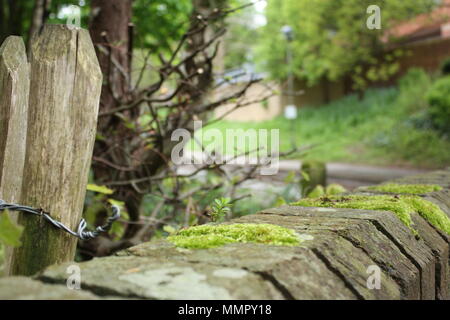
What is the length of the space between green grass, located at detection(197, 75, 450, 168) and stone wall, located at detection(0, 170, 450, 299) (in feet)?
30.9

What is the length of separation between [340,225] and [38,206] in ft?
3.98

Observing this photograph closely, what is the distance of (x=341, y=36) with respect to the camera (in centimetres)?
2511

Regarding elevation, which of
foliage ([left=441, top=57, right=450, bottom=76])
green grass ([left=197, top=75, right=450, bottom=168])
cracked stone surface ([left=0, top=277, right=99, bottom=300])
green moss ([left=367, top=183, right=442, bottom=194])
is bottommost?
cracked stone surface ([left=0, top=277, right=99, bottom=300])

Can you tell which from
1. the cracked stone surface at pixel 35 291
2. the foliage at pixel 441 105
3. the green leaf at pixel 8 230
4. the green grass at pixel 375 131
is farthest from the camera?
the foliage at pixel 441 105

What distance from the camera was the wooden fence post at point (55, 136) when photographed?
2189 mm

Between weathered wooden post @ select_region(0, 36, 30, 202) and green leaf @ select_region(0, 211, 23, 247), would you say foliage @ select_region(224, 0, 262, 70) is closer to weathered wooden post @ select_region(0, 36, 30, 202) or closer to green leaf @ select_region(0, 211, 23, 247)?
A: weathered wooden post @ select_region(0, 36, 30, 202)

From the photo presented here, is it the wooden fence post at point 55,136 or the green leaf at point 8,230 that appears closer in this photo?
the green leaf at point 8,230

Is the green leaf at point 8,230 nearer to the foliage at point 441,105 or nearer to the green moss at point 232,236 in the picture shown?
the green moss at point 232,236

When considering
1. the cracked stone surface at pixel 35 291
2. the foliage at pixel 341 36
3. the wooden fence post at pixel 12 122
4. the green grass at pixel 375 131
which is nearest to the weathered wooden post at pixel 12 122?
the wooden fence post at pixel 12 122

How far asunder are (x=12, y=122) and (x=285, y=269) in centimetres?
129

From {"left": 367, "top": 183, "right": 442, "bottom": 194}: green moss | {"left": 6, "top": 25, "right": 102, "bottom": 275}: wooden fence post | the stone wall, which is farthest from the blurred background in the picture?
{"left": 367, "top": 183, "right": 442, "bottom": 194}: green moss

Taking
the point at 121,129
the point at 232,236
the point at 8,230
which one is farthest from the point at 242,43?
the point at 8,230

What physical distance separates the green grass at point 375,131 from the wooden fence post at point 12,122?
30.5 feet

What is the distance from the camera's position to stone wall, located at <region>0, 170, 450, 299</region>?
1.44m
